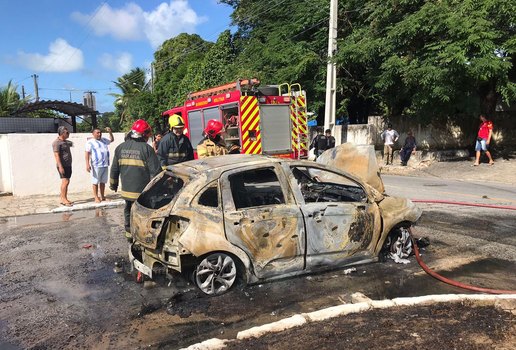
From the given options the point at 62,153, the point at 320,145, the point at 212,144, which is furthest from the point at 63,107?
the point at 212,144

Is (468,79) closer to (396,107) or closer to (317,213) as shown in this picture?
(396,107)

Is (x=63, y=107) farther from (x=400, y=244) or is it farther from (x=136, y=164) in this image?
(x=400, y=244)

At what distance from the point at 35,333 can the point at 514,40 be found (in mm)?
14378

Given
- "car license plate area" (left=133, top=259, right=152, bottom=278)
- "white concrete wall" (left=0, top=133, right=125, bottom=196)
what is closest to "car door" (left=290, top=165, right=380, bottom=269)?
"car license plate area" (left=133, top=259, right=152, bottom=278)

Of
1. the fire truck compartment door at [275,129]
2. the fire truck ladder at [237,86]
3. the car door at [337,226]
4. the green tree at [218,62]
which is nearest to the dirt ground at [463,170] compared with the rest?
the fire truck compartment door at [275,129]

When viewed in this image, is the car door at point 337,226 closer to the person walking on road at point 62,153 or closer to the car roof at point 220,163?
the car roof at point 220,163

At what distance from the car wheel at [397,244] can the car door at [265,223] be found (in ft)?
4.37

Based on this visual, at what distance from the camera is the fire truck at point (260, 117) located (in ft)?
37.3

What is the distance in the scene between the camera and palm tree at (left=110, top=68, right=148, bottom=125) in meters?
48.5

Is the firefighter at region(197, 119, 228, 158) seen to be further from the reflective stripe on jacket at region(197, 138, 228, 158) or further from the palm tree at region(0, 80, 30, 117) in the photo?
the palm tree at region(0, 80, 30, 117)

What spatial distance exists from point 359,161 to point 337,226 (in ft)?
6.23

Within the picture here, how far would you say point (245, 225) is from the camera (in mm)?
4328

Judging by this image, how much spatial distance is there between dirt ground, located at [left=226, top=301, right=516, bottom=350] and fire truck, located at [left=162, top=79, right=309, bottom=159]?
303 inches

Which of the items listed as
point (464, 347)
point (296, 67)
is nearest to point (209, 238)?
point (464, 347)
